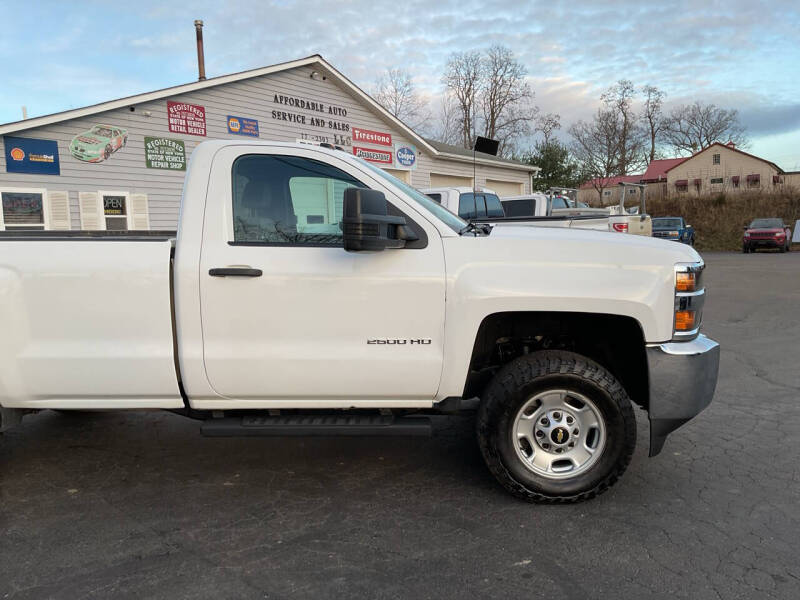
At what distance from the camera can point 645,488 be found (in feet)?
11.9

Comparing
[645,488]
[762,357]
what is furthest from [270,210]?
[762,357]

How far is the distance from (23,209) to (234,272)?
428 inches

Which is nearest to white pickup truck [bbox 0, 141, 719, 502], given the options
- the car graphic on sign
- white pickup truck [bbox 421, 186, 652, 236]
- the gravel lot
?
the gravel lot

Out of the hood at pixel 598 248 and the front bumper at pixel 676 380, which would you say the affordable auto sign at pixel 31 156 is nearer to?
the hood at pixel 598 248

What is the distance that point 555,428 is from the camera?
11.3ft

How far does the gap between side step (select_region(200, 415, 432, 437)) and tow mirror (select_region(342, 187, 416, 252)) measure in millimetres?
976

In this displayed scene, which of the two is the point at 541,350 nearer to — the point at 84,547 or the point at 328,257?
the point at 328,257

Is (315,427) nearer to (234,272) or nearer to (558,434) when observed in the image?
(234,272)

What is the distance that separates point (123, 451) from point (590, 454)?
127 inches

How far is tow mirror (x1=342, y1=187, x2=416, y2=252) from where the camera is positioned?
119 inches

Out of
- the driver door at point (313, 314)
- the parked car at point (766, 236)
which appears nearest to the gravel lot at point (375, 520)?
the driver door at point (313, 314)

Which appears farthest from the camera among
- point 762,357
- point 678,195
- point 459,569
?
point 678,195

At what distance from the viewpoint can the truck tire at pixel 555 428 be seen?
336 centimetres

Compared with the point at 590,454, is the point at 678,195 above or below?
above
